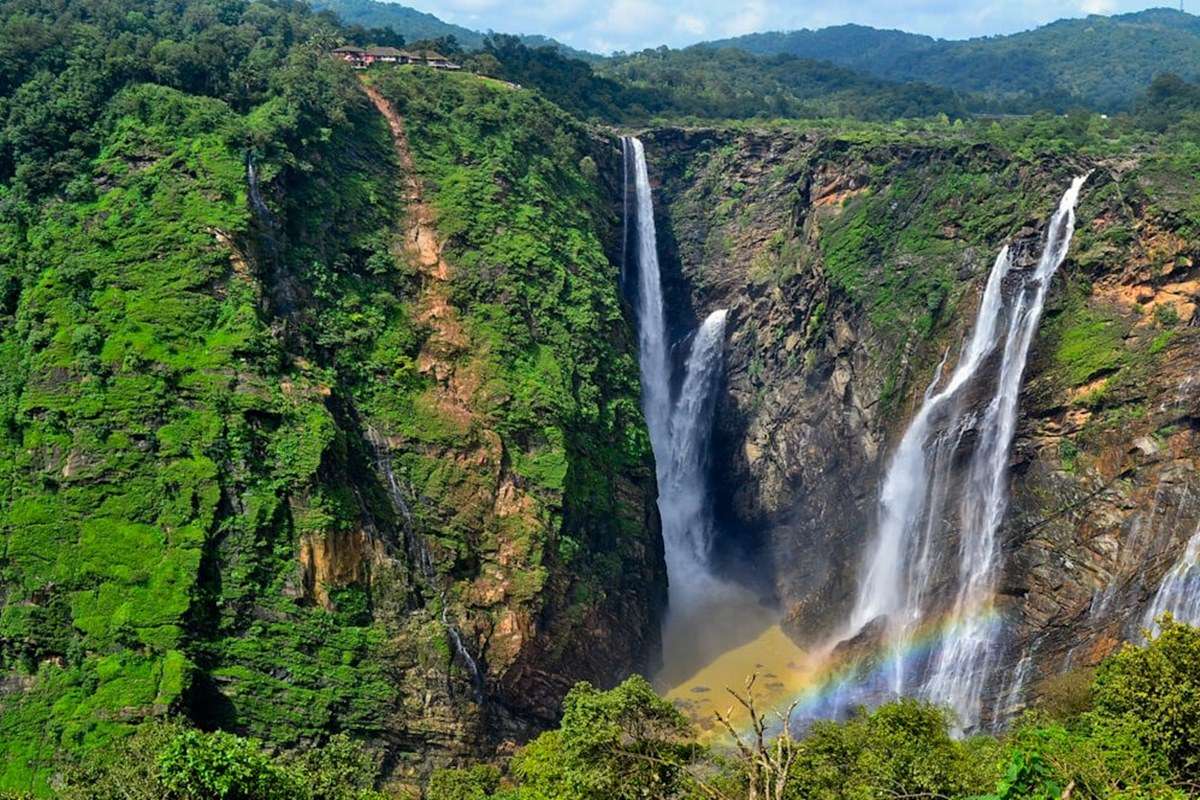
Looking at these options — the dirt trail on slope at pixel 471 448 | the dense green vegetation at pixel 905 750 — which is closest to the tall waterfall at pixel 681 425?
the dirt trail on slope at pixel 471 448

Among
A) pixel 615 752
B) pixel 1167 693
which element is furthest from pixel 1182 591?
pixel 615 752

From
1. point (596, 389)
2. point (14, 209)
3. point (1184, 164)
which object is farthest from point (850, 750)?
point (14, 209)

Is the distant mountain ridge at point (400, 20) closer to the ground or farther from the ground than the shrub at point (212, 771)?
farther from the ground

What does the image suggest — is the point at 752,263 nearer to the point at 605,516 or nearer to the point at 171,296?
the point at 605,516

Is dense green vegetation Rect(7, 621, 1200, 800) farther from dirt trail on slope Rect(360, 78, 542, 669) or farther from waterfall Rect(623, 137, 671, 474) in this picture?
waterfall Rect(623, 137, 671, 474)

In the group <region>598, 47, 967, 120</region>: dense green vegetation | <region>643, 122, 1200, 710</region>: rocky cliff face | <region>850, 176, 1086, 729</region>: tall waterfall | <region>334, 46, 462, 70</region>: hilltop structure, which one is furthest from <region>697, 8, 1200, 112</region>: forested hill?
<region>850, 176, 1086, 729</region>: tall waterfall

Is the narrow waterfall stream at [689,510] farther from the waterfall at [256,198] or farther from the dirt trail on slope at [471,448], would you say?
the waterfall at [256,198]
